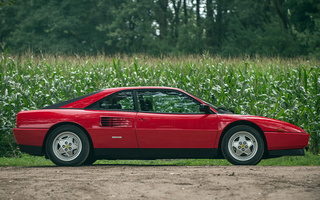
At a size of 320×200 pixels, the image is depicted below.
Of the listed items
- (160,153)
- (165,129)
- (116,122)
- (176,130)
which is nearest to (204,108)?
(176,130)

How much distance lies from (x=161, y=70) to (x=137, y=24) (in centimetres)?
2979

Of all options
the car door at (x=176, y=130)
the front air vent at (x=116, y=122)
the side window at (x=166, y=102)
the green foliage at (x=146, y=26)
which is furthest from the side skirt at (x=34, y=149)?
the green foliage at (x=146, y=26)

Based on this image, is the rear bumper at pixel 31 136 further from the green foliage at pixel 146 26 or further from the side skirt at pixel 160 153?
the green foliage at pixel 146 26

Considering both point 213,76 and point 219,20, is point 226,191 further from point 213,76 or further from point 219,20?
point 219,20

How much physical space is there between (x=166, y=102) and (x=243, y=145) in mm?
1620

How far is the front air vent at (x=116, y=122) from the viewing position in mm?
8469

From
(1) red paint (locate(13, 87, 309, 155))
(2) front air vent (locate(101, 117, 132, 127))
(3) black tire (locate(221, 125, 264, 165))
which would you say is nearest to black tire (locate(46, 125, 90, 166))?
(1) red paint (locate(13, 87, 309, 155))

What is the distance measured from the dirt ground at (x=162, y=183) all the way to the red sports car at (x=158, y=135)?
0.39 m

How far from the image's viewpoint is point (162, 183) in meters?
6.66

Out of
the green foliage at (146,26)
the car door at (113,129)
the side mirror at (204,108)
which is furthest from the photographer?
the green foliage at (146,26)

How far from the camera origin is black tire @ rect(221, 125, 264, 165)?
8406 millimetres

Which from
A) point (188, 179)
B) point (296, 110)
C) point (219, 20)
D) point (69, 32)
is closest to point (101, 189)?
point (188, 179)

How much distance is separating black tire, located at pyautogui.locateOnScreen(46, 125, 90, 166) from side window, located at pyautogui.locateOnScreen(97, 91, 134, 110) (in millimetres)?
653

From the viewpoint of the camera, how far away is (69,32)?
4419 centimetres
